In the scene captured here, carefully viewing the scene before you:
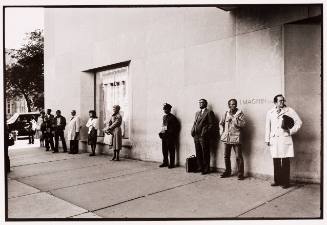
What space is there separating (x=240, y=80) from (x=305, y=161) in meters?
2.12

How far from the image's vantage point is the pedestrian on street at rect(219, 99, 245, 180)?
22.2 feet

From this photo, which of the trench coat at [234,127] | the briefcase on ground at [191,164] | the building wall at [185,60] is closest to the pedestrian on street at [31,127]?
the building wall at [185,60]

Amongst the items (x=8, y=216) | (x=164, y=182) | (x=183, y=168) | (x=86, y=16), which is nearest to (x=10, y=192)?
(x=8, y=216)

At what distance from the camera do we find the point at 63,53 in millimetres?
12297

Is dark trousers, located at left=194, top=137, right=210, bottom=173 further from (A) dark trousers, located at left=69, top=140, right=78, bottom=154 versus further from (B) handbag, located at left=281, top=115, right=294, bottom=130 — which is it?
(A) dark trousers, located at left=69, top=140, right=78, bottom=154

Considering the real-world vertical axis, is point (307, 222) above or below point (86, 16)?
below

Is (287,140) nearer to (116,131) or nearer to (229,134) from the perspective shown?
(229,134)

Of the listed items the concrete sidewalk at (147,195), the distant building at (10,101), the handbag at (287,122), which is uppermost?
the distant building at (10,101)

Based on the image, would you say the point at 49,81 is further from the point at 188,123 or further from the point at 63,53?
the point at 188,123

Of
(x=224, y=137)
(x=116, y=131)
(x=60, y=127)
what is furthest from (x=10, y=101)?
(x=224, y=137)

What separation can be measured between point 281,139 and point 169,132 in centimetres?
293

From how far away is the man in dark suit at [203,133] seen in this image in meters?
7.33

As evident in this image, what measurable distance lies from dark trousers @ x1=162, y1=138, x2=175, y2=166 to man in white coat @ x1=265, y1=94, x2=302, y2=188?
2718 mm

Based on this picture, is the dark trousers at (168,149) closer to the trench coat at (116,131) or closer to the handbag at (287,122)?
the trench coat at (116,131)
